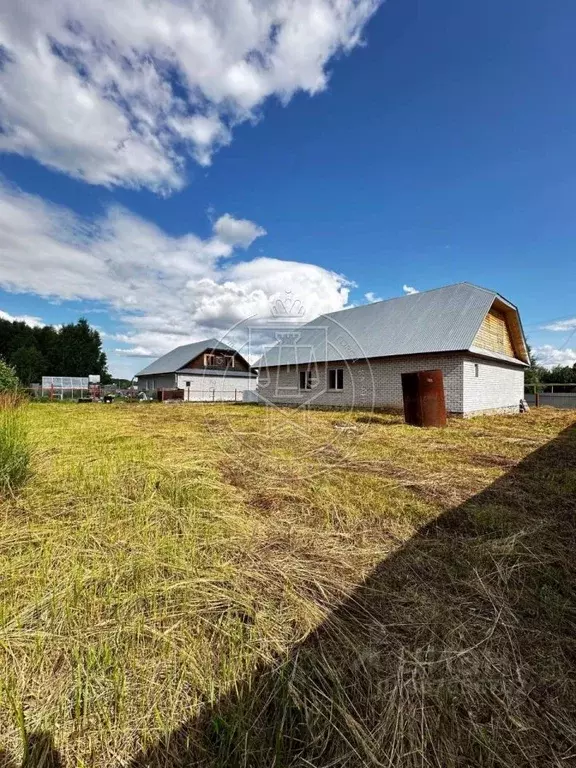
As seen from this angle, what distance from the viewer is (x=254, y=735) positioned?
1.42 m

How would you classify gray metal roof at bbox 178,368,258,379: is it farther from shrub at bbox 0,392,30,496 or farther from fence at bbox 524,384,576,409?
shrub at bbox 0,392,30,496

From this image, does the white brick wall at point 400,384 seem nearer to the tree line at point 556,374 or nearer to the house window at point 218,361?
the house window at point 218,361

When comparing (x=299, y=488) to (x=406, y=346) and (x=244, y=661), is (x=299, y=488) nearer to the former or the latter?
(x=244, y=661)

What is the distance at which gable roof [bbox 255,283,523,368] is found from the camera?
13.2 m

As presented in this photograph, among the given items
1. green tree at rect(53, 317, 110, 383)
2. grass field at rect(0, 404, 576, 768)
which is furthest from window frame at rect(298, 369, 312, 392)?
green tree at rect(53, 317, 110, 383)

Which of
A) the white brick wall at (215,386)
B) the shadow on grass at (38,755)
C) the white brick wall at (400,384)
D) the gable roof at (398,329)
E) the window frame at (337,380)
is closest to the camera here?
the shadow on grass at (38,755)

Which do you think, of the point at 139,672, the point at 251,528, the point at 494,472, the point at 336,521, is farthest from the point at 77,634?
the point at 494,472

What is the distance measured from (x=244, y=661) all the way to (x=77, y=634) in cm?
83

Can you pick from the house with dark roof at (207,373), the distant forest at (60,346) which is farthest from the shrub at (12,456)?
the distant forest at (60,346)

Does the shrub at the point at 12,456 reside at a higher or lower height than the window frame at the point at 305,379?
lower

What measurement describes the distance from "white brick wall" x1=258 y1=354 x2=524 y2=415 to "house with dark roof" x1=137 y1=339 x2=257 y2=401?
47.3 ft

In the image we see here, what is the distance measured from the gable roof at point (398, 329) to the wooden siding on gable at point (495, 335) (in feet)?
1.64

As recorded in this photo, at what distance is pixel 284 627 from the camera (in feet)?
6.35

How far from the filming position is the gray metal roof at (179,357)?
3344 centimetres
